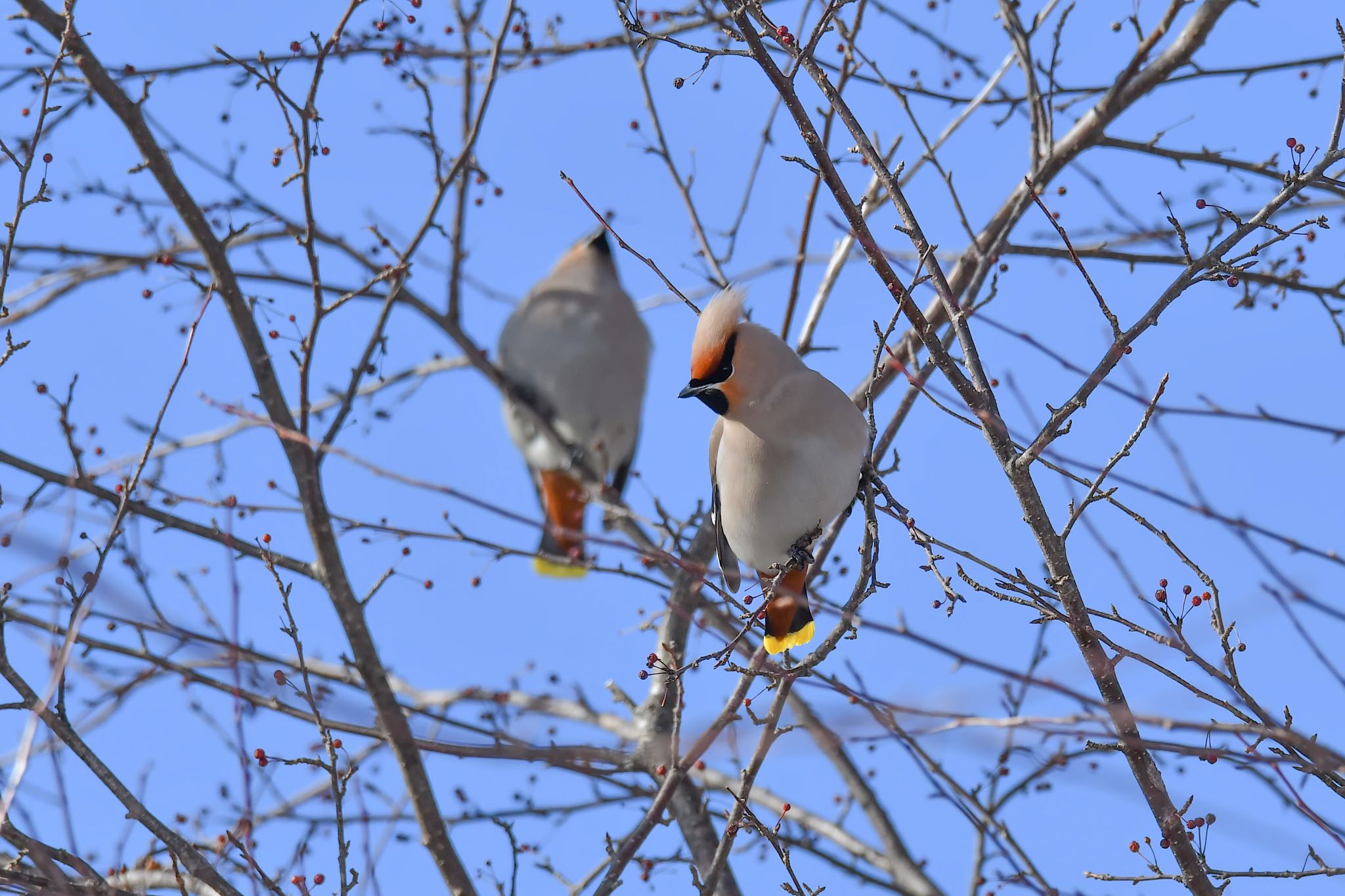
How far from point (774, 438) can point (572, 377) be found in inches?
25.2

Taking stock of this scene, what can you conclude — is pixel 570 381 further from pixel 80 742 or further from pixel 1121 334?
pixel 1121 334

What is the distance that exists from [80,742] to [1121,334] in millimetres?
2254

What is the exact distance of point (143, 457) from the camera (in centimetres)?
287

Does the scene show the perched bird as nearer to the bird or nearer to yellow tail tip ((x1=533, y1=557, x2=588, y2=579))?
yellow tail tip ((x1=533, y1=557, x2=588, y2=579))

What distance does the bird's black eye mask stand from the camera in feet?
12.3

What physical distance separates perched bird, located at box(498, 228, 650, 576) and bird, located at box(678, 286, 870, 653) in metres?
0.33

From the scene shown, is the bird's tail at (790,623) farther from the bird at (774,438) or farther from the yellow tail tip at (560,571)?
the yellow tail tip at (560,571)

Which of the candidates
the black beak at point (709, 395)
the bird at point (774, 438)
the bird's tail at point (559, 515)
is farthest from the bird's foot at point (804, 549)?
the bird's tail at point (559, 515)

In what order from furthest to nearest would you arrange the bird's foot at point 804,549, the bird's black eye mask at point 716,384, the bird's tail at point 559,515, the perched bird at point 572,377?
the bird's tail at point 559,515 → the perched bird at point 572,377 → the bird's foot at point 804,549 → the bird's black eye mask at point 716,384

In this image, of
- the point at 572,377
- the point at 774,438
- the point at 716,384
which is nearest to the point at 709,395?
the point at 716,384

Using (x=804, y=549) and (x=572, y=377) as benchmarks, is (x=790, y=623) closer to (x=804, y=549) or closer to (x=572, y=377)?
(x=804, y=549)

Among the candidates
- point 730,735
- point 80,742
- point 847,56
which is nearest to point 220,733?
point 80,742

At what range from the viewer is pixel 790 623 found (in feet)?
13.2

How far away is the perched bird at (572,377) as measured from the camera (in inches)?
157
